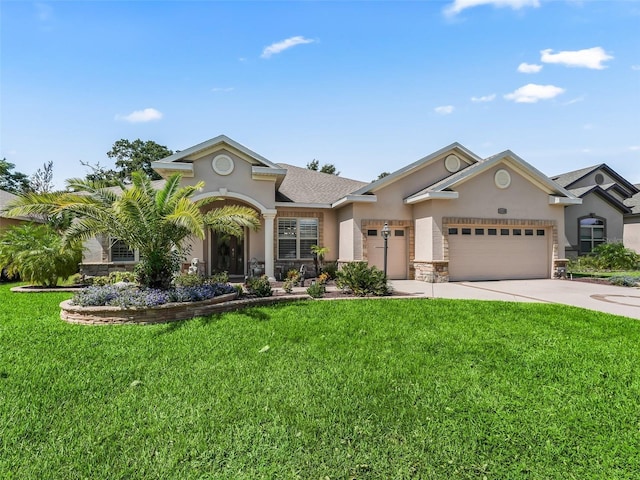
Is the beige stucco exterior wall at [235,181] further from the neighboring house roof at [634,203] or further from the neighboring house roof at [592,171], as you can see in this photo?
the neighboring house roof at [634,203]

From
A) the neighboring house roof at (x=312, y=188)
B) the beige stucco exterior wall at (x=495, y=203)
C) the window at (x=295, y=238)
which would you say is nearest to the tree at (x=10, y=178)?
the neighboring house roof at (x=312, y=188)

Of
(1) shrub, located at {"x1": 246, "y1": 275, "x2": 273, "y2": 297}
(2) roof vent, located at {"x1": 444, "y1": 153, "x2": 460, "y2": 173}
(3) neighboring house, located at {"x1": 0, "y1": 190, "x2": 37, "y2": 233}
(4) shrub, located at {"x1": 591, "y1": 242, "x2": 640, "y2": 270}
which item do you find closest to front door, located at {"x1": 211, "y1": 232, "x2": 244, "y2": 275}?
(1) shrub, located at {"x1": 246, "y1": 275, "x2": 273, "y2": 297}

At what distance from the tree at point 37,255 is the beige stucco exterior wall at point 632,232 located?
102 feet

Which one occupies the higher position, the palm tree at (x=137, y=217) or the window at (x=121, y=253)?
the palm tree at (x=137, y=217)

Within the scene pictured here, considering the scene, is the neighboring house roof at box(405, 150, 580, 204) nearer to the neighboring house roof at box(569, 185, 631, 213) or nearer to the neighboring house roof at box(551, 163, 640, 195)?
the neighboring house roof at box(569, 185, 631, 213)

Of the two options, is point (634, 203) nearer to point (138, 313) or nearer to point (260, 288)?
point (260, 288)

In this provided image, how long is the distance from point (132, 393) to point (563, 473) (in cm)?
469

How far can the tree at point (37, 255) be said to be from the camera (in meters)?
11.7

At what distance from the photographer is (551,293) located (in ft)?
35.5

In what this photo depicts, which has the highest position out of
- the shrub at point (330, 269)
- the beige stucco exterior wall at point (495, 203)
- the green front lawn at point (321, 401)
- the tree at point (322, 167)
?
the tree at point (322, 167)

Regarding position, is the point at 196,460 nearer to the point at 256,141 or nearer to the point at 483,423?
the point at 483,423

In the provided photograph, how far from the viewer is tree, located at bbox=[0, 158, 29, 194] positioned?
34188 millimetres

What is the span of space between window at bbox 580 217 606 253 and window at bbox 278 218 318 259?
58.2ft

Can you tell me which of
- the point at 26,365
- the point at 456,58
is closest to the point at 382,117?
the point at 456,58
